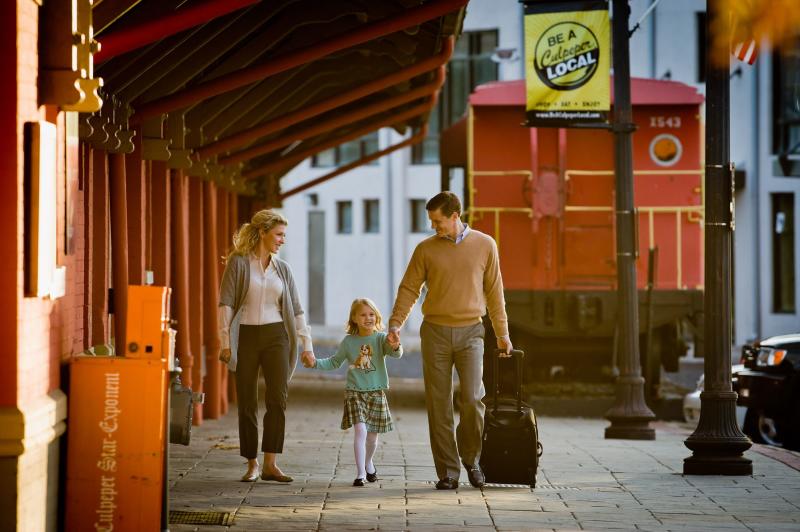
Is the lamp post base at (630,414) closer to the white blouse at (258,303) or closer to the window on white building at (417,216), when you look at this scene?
the white blouse at (258,303)

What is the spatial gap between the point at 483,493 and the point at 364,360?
115 centimetres

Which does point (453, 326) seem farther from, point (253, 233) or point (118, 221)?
point (118, 221)

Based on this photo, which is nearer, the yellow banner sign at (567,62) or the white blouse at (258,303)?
the white blouse at (258,303)

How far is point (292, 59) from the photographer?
11562 mm

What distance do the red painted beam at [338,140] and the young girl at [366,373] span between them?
8.30 m

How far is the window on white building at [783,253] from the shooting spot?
29.1 m

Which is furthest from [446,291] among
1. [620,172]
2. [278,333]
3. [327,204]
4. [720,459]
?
[327,204]

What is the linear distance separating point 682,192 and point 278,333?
7963 millimetres

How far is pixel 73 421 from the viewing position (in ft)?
22.2

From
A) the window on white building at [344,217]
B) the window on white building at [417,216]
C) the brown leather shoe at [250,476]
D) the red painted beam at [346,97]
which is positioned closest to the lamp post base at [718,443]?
the brown leather shoe at [250,476]

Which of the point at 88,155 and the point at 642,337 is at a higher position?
the point at 88,155

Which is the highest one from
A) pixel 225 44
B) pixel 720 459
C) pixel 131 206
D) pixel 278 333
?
pixel 225 44

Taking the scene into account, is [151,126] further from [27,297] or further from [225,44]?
[27,297]

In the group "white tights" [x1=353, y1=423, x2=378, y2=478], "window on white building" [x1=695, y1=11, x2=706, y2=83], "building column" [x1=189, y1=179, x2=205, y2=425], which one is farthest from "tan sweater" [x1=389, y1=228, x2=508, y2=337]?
"window on white building" [x1=695, y1=11, x2=706, y2=83]
